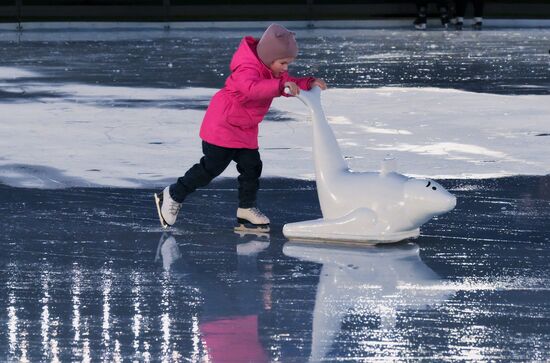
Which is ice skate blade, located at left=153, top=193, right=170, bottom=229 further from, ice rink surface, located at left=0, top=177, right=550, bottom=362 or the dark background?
the dark background

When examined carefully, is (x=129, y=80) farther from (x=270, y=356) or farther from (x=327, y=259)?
(x=270, y=356)

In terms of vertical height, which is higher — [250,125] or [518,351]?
[250,125]

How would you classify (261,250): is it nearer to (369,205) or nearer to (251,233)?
(251,233)

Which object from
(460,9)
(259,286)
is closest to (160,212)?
(259,286)

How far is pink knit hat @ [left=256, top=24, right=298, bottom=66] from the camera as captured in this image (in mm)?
7438

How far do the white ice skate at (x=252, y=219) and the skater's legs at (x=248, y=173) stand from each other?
0.11 feet

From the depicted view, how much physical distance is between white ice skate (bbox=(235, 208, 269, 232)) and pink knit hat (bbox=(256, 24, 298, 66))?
34.4 inches

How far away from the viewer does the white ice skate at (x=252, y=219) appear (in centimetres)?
783

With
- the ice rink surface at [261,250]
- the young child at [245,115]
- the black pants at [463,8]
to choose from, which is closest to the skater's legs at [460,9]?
the black pants at [463,8]

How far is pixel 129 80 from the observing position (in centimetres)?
1672

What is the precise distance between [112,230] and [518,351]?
123 inches

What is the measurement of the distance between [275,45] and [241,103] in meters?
0.38

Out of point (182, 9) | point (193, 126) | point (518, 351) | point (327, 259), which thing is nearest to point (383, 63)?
point (193, 126)

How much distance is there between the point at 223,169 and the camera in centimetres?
789
